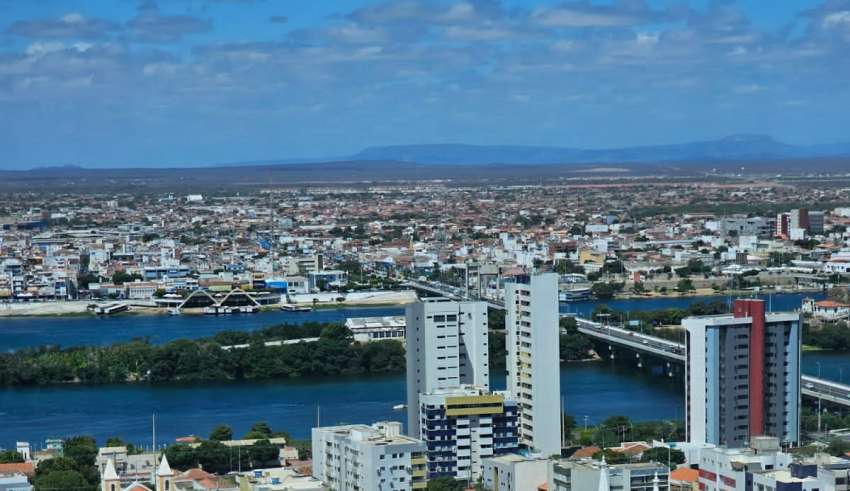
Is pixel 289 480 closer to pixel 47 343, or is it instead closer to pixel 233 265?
pixel 47 343

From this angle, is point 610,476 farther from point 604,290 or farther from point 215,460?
point 604,290

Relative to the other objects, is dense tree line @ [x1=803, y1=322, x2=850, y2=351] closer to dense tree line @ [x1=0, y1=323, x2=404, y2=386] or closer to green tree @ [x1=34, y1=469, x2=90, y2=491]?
dense tree line @ [x1=0, y1=323, x2=404, y2=386]

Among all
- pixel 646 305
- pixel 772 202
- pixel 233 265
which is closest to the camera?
pixel 646 305

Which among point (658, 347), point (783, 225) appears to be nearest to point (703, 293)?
point (658, 347)

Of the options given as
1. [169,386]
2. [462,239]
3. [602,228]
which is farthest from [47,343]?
[602,228]

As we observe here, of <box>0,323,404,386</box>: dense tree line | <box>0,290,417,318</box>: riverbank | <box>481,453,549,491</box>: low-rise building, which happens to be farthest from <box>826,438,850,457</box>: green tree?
<box>0,290,417,318</box>: riverbank
